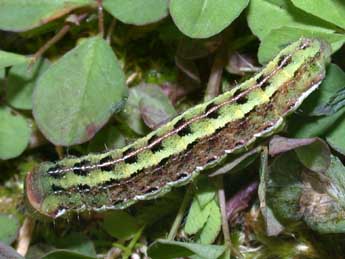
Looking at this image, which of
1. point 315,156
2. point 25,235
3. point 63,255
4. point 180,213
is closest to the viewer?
point 315,156

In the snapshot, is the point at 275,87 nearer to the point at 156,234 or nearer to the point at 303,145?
the point at 303,145

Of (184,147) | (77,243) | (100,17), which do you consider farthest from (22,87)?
(184,147)

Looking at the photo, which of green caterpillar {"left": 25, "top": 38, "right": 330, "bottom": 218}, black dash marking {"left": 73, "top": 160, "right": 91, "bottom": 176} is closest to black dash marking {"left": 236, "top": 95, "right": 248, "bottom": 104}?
green caterpillar {"left": 25, "top": 38, "right": 330, "bottom": 218}

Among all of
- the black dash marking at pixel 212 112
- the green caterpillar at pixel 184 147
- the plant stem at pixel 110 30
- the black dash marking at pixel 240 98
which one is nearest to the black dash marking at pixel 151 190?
the green caterpillar at pixel 184 147

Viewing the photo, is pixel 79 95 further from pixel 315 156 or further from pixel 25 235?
pixel 315 156

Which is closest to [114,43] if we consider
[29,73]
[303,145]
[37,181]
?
[29,73]

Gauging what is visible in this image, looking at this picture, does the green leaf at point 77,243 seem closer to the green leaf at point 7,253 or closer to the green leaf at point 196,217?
the green leaf at point 7,253
